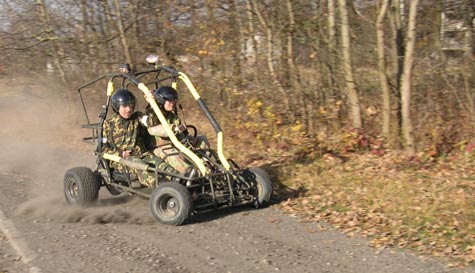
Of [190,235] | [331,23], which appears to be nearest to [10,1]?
[331,23]

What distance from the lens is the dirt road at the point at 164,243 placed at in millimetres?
6168

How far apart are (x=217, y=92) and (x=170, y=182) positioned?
673 centimetres

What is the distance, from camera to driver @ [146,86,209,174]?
826cm

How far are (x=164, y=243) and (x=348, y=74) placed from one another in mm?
5952

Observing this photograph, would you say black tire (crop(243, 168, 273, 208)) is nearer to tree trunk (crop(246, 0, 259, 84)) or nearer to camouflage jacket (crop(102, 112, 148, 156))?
camouflage jacket (crop(102, 112, 148, 156))

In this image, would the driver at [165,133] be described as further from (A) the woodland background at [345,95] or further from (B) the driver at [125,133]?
(A) the woodland background at [345,95]

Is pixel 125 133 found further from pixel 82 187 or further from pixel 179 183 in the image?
pixel 179 183

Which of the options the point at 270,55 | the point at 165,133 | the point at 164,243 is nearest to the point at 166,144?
the point at 165,133

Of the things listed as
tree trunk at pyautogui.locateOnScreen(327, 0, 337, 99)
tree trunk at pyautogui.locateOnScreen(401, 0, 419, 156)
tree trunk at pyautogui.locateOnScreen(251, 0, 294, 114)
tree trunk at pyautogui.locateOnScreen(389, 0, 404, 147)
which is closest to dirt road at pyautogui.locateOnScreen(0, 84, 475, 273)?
tree trunk at pyautogui.locateOnScreen(401, 0, 419, 156)

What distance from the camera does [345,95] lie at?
39.9ft

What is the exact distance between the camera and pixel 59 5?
1759 centimetres

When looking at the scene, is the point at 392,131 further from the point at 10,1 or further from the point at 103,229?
the point at 10,1

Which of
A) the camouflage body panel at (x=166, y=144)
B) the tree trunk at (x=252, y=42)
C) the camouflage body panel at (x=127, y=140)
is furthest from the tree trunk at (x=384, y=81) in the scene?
the camouflage body panel at (x=127, y=140)

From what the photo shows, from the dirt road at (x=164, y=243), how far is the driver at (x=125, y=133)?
735mm
